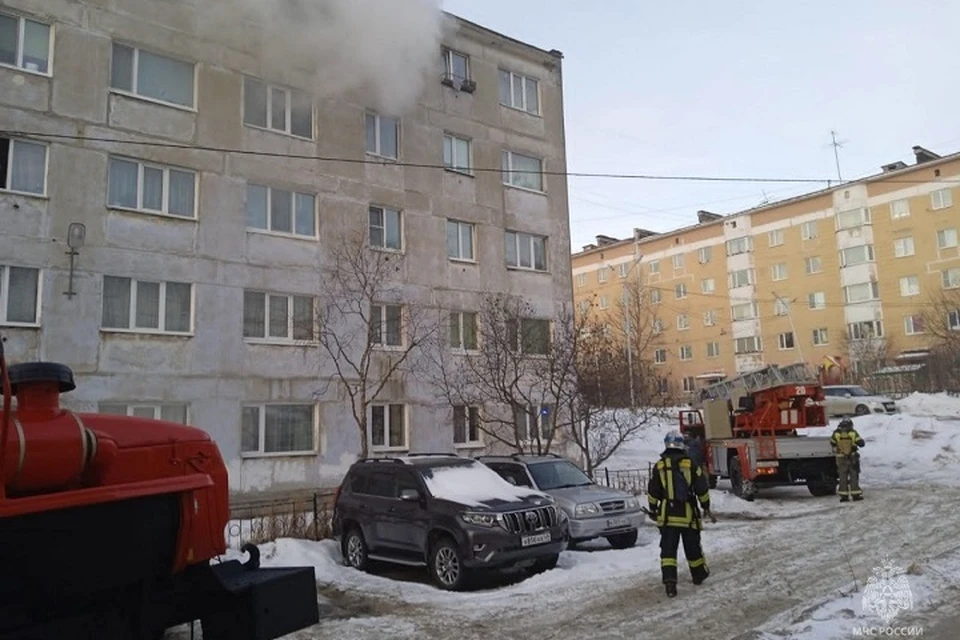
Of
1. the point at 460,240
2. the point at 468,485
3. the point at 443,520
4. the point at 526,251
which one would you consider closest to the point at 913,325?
the point at 526,251

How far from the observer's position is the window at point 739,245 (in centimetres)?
5712

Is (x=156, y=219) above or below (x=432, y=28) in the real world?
below

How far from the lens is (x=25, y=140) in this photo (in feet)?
50.8

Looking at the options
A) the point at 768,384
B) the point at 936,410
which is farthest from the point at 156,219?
the point at 936,410

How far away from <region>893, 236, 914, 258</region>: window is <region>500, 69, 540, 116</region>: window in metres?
34.6

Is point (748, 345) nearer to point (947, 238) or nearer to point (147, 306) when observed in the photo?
point (947, 238)

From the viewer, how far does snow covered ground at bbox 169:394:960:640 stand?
6586mm

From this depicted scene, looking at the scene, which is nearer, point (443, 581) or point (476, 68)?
point (443, 581)

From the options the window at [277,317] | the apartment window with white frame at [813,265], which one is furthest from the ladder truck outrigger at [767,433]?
the apartment window with white frame at [813,265]

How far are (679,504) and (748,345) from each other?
52.2 metres

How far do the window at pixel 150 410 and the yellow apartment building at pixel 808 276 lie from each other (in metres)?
29.5

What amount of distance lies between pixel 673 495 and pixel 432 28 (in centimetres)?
1537

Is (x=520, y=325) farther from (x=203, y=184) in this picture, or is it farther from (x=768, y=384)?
(x=203, y=184)

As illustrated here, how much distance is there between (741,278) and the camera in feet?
188
